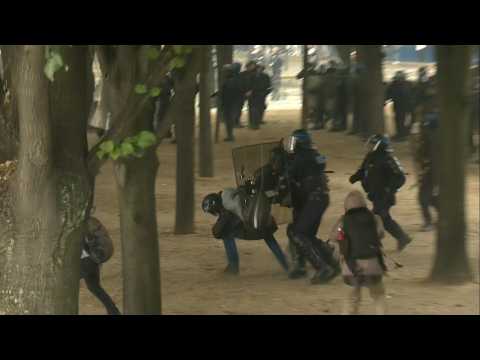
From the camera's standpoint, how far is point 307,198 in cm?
1166

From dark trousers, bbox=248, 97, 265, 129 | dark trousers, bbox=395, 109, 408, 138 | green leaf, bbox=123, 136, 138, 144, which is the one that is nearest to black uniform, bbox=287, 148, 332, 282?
green leaf, bbox=123, 136, 138, 144

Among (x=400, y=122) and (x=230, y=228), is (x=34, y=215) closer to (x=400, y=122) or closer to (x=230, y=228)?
(x=230, y=228)

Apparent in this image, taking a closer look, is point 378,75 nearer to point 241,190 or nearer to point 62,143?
point 241,190

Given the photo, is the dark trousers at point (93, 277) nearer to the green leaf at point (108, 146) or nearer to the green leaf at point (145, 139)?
the green leaf at point (108, 146)

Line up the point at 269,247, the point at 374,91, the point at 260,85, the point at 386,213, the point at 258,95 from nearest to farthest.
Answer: the point at 269,247, the point at 386,213, the point at 374,91, the point at 260,85, the point at 258,95

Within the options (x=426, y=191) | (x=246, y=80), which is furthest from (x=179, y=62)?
(x=246, y=80)

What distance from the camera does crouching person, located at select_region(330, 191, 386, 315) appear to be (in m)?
9.23

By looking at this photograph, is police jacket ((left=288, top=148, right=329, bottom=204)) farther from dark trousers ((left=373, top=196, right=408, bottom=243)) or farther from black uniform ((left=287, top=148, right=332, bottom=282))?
dark trousers ((left=373, top=196, right=408, bottom=243))

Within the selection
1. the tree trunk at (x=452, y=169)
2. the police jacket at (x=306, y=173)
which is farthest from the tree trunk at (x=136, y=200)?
the tree trunk at (x=452, y=169)

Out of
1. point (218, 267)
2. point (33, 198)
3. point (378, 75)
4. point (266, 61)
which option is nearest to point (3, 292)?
point (33, 198)

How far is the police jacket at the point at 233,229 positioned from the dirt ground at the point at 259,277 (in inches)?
23.2

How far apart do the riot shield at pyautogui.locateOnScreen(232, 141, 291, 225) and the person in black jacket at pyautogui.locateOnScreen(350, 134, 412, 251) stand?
1.06 metres

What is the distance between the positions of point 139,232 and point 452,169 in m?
4.18

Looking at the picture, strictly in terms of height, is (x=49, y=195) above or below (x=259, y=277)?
above
